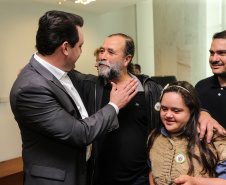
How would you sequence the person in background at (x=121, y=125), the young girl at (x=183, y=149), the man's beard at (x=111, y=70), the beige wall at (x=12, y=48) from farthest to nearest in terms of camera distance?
1. the beige wall at (x=12, y=48)
2. the man's beard at (x=111, y=70)
3. the person in background at (x=121, y=125)
4. the young girl at (x=183, y=149)

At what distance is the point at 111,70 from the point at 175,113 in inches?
26.5

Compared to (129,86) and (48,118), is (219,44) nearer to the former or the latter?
(129,86)

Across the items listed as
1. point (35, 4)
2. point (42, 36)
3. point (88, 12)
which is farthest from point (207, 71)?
point (42, 36)

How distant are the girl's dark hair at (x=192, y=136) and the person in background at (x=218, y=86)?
0.39 m

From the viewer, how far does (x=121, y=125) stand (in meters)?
1.82

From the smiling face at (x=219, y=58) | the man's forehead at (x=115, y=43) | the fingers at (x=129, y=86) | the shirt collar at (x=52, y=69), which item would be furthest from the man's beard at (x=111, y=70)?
the smiling face at (x=219, y=58)

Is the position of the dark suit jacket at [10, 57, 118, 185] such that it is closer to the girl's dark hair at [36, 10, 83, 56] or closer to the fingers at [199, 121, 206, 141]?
the girl's dark hair at [36, 10, 83, 56]

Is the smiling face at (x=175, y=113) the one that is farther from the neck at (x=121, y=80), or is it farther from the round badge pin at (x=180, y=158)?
the neck at (x=121, y=80)

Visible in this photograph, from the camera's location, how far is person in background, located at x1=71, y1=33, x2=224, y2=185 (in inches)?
69.4

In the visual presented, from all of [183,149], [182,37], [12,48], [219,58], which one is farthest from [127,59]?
[182,37]

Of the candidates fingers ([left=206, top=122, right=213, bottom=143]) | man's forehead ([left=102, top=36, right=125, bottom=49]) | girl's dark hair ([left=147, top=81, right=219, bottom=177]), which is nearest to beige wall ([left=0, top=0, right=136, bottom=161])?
man's forehead ([left=102, top=36, right=125, bottom=49])

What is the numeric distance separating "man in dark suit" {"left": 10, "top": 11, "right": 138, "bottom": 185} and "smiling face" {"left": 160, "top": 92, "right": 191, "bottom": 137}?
11.0 inches

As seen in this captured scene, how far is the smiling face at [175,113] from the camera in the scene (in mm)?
1426

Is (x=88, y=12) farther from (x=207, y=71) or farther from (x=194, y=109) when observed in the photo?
(x=194, y=109)
